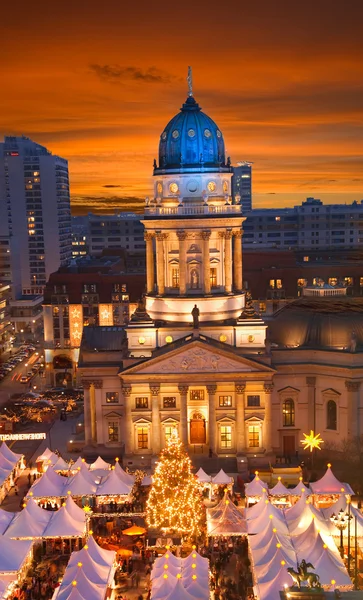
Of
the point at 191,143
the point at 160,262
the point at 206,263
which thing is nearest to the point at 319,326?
the point at 206,263

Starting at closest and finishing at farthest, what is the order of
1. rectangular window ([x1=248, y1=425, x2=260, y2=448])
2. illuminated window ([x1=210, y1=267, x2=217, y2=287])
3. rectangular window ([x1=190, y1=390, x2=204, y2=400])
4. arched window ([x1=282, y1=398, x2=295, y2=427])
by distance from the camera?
rectangular window ([x1=248, y1=425, x2=260, y2=448]), rectangular window ([x1=190, y1=390, x2=204, y2=400]), arched window ([x1=282, y1=398, x2=295, y2=427]), illuminated window ([x1=210, y1=267, x2=217, y2=287])

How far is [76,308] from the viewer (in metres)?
118

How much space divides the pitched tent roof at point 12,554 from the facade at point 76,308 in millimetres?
62440

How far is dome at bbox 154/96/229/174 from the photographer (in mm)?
85500

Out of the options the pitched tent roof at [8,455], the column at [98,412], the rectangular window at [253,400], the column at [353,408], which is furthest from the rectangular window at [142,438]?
the column at [353,408]

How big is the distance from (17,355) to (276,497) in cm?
7954

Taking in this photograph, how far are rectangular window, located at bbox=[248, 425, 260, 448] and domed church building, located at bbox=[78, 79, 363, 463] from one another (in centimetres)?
9

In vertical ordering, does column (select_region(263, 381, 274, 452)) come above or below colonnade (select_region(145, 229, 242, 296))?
below

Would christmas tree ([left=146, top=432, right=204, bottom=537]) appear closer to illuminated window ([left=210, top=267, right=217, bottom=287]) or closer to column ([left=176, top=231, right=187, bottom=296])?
column ([left=176, top=231, right=187, bottom=296])

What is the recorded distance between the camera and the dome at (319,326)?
83.7 meters

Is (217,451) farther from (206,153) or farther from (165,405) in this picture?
(206,153)

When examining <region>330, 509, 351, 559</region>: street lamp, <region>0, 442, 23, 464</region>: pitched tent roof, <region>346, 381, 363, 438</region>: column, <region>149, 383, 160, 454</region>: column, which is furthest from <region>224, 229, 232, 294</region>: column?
<region>330, 509, 351, 559</region>: street lamp

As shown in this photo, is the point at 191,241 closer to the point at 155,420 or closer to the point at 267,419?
the point at 155,420

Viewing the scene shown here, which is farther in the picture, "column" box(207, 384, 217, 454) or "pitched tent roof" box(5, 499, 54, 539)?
"column" box(207, 384, 217, 454)
